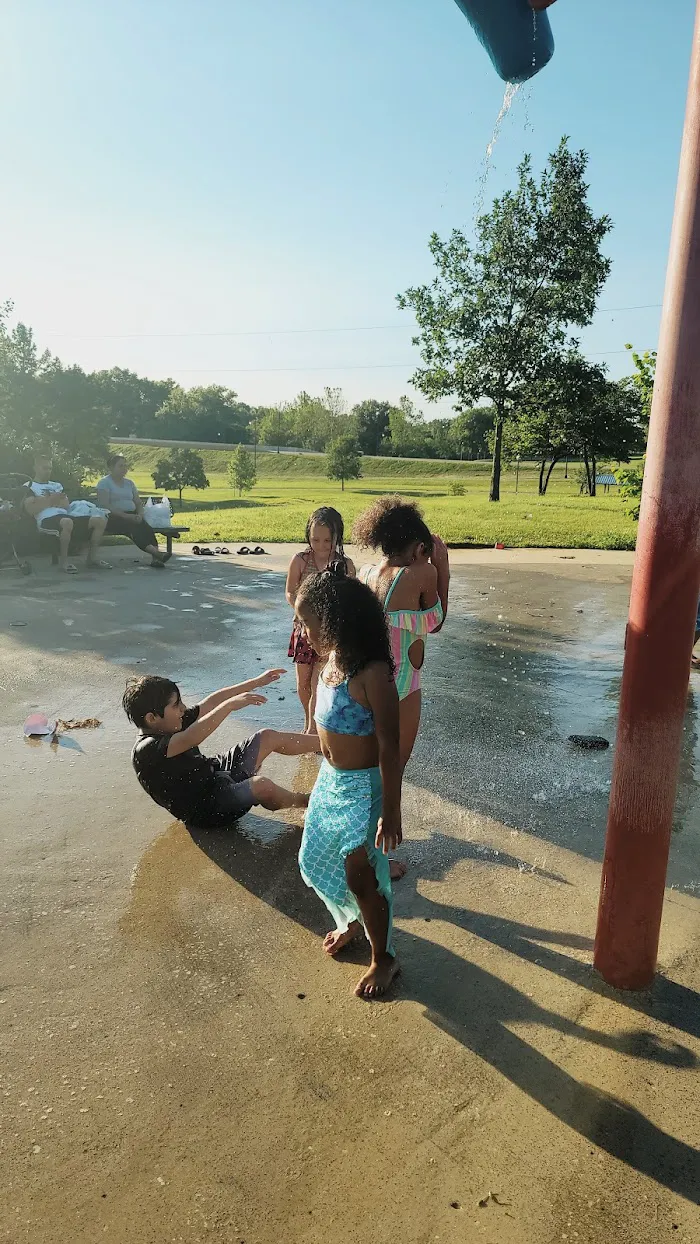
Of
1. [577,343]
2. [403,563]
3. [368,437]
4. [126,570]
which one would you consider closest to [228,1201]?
[403,563]

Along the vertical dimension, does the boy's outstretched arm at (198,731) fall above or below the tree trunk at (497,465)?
below

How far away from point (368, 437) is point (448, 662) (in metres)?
97.0

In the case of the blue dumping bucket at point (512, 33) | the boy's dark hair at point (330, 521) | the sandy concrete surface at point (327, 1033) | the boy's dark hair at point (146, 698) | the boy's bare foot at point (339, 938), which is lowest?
the sandy concrete surface at point (327, 1033)

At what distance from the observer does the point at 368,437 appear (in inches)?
4018

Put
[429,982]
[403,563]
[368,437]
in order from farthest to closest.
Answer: [368,437] → [403,563] → [429,982]

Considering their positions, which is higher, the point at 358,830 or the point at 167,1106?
the point at 358,830

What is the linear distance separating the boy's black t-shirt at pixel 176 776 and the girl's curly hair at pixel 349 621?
140 cm

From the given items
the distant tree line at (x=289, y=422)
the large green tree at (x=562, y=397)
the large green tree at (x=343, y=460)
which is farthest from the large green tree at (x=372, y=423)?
the large green tree at (x=562, y=397)

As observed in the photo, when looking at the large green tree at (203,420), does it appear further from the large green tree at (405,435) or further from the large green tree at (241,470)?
the large green tree at (241,470)

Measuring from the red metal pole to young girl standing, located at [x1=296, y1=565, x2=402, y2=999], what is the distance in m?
0.79

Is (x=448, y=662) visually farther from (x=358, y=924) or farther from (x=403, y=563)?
(x=358, y=924)

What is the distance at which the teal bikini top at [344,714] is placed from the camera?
117 inches

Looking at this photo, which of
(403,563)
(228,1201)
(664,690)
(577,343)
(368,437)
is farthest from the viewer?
(368,437)

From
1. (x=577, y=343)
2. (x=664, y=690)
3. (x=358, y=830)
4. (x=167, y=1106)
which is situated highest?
(x=577, y=343)
